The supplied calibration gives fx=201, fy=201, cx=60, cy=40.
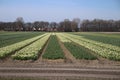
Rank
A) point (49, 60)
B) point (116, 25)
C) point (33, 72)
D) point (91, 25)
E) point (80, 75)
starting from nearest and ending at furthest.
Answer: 1. point (80, 75)
2. point (33, 72)
3. point (49, 60)
4. point (116, 25)
5. point (91, 25)

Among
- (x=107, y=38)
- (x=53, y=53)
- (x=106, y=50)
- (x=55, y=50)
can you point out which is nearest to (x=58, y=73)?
(x=53, y=53)

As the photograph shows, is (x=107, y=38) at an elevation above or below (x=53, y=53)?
below

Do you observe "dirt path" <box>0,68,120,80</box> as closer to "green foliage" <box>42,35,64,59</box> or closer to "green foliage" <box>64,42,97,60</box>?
"green foliage" <box>42,35,64,59</box>

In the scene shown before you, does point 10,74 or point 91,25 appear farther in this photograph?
point 91,25

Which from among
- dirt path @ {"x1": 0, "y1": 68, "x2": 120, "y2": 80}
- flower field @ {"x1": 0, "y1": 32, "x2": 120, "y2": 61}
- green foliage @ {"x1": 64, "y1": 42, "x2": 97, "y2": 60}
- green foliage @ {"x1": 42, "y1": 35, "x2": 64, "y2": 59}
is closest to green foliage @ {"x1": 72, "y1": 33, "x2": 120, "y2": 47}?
flower field @ {"x1": 0, "y1": 32, "x2": 120, "y2": 61}

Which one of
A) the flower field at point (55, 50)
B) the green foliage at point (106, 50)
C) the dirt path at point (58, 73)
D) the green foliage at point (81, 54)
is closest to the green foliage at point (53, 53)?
the flower field at point (55, 50)

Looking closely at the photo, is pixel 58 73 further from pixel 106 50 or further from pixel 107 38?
pixel 107 38

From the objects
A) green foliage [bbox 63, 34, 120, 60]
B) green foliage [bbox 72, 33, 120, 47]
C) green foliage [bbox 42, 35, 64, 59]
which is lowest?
green foliage [bbox 72, 33, 120, 47]

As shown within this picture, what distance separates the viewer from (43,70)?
14.6m

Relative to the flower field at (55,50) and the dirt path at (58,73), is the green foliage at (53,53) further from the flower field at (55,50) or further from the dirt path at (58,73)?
the dirt path at (58,73)

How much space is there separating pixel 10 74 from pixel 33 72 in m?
1.59

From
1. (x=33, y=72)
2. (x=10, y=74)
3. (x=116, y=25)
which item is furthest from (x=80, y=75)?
(x=116, y=25)

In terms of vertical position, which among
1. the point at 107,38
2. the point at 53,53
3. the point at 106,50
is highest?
the point at 53,53

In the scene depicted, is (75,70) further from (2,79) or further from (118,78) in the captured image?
(2,79)
